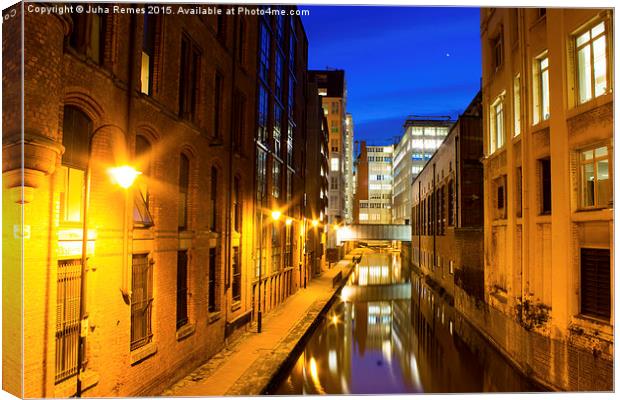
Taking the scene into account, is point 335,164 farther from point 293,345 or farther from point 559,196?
point 559,196

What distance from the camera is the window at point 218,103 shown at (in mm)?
15320

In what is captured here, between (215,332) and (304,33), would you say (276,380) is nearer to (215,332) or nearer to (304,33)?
(215,332)

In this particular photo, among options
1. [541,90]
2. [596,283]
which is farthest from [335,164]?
[596,283]

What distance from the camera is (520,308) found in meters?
14.6

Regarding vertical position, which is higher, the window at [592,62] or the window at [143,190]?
the window at [592,62]

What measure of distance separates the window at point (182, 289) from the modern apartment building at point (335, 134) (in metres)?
58.2

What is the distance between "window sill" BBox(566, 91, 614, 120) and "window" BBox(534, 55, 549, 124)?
1.60 metres

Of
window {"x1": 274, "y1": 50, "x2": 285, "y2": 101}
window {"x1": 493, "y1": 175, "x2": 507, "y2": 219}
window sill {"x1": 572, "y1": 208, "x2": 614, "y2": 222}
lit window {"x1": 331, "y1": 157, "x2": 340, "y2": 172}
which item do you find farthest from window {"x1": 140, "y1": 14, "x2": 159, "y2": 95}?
lit window {"x1": 331, "y1": 157, "x2": 340, "y2": 172}

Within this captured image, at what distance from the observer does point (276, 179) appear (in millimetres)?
24703

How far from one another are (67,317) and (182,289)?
15.6 feet

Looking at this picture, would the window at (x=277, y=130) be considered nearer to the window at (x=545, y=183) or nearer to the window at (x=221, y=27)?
the window at (x=221, y=27)

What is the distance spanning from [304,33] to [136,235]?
2505cm

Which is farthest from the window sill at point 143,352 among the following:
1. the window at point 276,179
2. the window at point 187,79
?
the window at point 276,179

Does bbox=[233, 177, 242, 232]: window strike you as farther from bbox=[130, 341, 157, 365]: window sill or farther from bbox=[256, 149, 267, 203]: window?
bbox=[130, 341, 157, 365]: window sill
